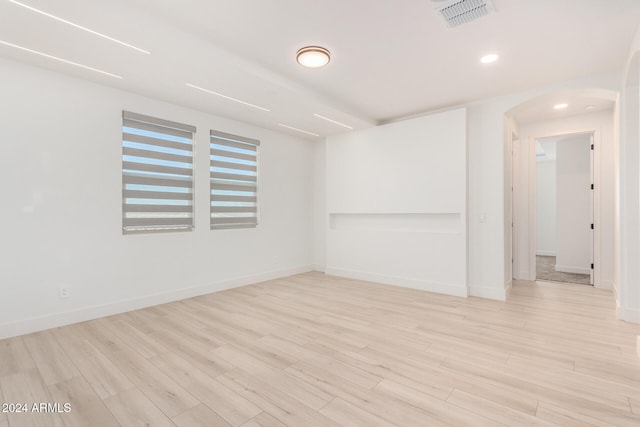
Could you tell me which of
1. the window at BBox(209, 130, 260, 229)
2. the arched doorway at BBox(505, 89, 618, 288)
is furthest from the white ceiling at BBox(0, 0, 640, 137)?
the window at BBox(209, 130, 260, 229)

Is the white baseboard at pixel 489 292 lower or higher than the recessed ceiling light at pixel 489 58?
lower

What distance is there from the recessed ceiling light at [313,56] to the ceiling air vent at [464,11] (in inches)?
44.4

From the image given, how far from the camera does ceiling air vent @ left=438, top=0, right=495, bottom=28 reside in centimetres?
243

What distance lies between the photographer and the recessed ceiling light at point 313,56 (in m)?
3.09

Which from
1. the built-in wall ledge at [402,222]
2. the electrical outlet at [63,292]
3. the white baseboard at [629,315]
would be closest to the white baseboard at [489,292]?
the built-in wall ledge at [402,222]

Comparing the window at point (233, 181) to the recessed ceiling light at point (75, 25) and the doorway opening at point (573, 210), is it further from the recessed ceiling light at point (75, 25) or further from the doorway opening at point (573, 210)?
the doorway opening at point (573, 210)

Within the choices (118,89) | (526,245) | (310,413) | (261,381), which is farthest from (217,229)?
(526,245)

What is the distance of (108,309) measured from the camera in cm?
370

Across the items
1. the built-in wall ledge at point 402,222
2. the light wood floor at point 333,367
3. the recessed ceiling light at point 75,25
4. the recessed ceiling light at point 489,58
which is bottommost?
the light wood floor at point 333,367

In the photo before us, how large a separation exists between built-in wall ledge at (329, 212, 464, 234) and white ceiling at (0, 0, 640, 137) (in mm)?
1883

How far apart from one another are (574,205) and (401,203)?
409 centimetres

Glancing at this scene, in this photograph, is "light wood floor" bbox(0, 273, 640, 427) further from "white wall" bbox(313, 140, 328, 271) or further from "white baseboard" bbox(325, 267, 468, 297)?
"white wall" bbox(313, 140, 328, 271)

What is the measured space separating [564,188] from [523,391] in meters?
6.03

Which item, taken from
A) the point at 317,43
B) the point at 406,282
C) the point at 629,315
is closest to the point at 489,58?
the point at 317,43
